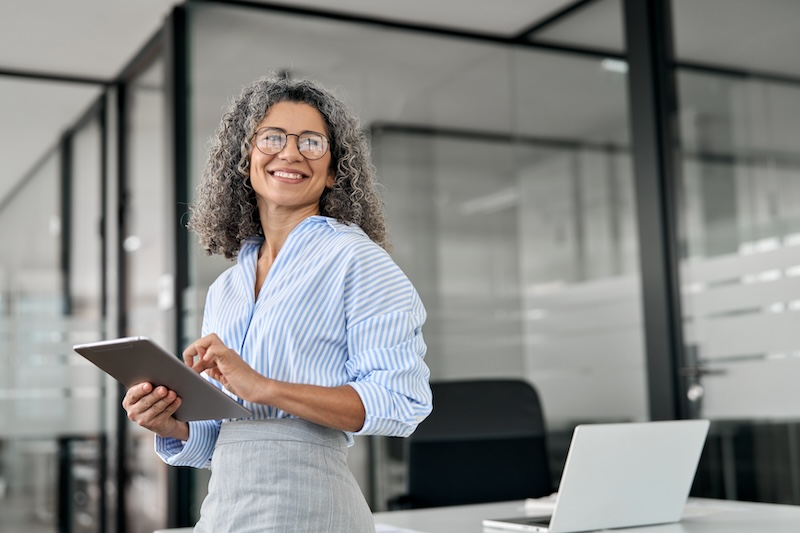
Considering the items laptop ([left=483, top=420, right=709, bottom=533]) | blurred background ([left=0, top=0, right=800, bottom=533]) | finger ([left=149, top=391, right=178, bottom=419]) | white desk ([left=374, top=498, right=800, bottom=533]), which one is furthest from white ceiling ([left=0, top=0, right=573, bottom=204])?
finger ([left=149, top=391, right=178, bottom=419])

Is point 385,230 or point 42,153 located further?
point 42,153

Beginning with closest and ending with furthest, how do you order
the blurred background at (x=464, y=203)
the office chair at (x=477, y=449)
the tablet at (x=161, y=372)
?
the tablet at (x=161, y=372) < the office chair at (x=477, y=449) < the blurred background at (x=464, y=203)

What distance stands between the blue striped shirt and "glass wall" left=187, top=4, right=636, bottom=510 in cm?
301

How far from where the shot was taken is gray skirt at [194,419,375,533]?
143 cm

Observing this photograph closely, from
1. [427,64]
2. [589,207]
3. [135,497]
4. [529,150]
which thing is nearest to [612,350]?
[589,207]

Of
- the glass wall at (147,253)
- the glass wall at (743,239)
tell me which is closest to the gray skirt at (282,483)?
the glass wall at (743,239)

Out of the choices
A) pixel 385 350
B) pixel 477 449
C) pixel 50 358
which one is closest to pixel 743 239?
pixel 477 449

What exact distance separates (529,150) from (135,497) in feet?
8.65

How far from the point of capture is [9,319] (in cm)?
521

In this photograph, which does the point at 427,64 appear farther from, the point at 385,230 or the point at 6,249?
the point at 385,230

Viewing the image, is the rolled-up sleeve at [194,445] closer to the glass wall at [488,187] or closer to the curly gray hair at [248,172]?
the curly gray hair at [248,172]

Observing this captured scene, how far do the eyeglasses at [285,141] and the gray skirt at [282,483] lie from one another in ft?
1.39

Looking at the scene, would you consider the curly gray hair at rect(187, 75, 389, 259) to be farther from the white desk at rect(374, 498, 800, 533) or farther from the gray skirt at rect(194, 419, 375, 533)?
the white desk at rect(374, 498, 800, 533)

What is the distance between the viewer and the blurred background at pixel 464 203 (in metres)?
3.78
